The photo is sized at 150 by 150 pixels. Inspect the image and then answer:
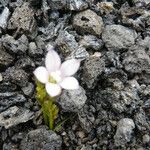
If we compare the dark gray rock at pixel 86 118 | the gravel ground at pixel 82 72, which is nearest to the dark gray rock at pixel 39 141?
the gravel ground at pixel 82 72

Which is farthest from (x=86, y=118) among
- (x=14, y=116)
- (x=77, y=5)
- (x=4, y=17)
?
(x=4, y=17)

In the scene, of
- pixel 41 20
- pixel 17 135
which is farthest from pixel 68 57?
pixel 17 135

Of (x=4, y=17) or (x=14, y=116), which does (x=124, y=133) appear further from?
(x=4, y=17)

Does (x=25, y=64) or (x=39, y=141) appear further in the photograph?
(x=25, y=64)

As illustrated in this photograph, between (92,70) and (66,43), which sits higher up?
(66,43)

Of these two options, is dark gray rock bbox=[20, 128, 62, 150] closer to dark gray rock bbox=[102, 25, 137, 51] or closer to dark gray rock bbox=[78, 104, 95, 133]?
dark gray rock bbox=[78, 104, 95, 133]

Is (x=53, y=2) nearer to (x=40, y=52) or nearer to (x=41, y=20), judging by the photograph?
(x=41, y=20)

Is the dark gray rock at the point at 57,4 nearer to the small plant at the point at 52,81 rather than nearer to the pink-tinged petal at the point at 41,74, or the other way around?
the small plant at the point at 52,81
